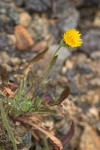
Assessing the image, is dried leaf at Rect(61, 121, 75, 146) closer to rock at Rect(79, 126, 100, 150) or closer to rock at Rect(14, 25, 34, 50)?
rock at Rect(79, 126, 100, 150)

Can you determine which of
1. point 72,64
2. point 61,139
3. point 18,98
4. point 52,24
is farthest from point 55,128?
point 52,24

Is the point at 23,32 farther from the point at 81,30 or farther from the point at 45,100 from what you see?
the point at 45,100

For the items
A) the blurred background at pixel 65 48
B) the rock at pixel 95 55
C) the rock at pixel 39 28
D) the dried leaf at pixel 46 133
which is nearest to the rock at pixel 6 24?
the blurred background at pixel 65 48

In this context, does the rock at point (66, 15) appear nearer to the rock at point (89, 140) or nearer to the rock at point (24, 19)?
the rock at point (24, 19)

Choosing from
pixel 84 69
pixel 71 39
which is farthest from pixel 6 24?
pixel 71 39

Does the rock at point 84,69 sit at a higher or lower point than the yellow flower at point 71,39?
higher

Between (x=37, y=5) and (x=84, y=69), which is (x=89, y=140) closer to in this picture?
(x=84, y=69)

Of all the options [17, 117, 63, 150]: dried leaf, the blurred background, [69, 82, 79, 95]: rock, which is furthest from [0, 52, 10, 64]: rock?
[17, 117, 63, 150]: dried leaf
